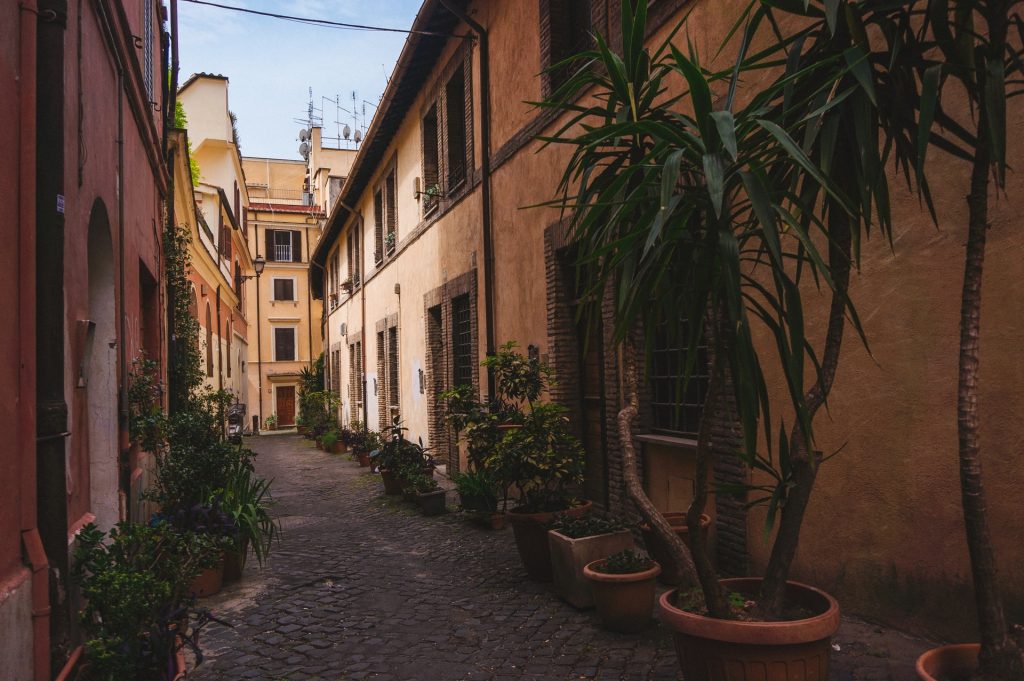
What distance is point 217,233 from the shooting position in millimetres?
19141

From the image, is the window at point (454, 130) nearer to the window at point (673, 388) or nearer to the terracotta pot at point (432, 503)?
the terracotta pot at point (432, 503)

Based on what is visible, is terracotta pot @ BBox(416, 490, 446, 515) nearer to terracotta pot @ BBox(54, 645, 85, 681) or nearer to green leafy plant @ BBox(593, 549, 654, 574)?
green leafy plant @ BBox(593, 549, 654, 574)

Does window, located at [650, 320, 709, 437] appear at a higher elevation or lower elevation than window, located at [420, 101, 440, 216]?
lower

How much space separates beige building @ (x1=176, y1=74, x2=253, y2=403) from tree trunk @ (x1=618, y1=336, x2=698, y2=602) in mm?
12292

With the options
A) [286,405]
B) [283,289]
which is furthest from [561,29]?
[286,405]

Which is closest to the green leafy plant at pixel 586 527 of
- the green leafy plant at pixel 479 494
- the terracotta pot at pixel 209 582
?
the green leafy plant at pixel 479 494

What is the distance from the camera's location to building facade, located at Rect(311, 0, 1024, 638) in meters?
3.88

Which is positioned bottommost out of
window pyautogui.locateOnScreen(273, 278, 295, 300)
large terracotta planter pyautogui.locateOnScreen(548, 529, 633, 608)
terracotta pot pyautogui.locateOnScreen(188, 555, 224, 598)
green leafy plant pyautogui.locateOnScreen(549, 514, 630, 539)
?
terracotta pot pyautogui.locateOnScreen(188, 555, 224, 598)

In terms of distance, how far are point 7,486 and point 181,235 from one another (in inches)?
338

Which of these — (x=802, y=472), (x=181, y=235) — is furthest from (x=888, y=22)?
(x=181, y=235)

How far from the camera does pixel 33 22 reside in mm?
3188

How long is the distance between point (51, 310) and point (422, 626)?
304cm

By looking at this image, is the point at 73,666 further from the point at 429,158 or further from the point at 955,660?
the point at 429,158

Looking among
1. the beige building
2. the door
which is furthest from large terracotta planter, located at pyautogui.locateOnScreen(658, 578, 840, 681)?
the door
